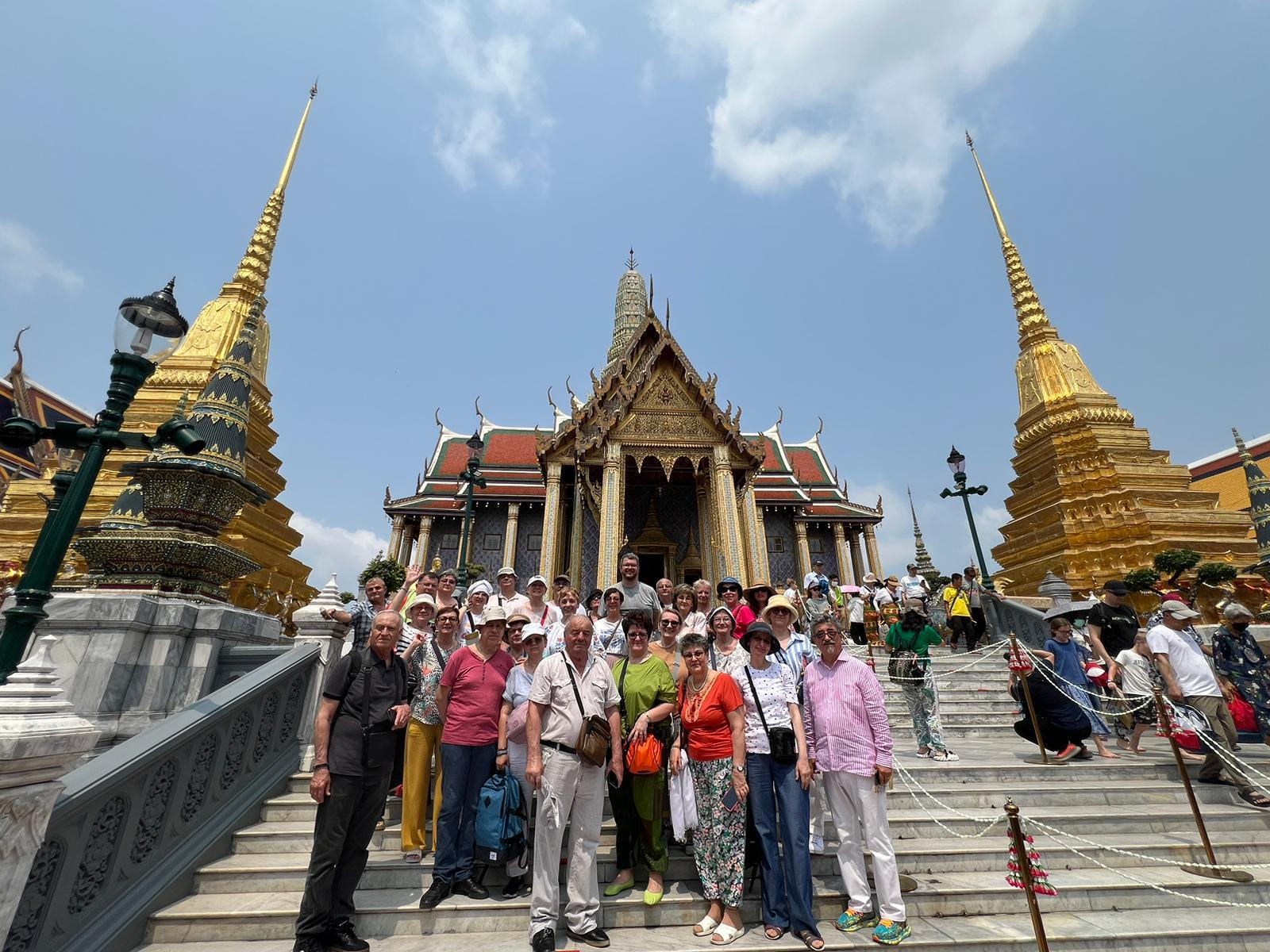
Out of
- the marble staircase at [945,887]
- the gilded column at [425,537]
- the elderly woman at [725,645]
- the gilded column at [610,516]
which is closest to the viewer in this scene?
the marble staircase at [945,887]

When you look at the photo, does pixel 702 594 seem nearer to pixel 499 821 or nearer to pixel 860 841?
pixel 860 841

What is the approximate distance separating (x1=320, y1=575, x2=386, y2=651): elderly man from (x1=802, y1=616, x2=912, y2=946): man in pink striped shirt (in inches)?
118

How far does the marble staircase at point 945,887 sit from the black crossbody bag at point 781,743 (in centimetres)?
88

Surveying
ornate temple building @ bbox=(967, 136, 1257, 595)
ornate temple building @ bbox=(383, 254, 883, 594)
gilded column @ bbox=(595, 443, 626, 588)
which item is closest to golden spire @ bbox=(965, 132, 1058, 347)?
ornate temple building @ bbox=(967, 136, 1257, 595)

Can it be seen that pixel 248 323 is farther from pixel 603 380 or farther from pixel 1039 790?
pixel 603 380

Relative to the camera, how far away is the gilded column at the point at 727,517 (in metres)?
13.8

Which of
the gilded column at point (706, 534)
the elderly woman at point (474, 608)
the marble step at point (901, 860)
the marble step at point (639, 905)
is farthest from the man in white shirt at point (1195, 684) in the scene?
the gilded column at point (706, 534)

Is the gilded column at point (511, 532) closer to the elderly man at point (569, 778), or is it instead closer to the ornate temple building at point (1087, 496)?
the ornate temple building at point (1087, 496)

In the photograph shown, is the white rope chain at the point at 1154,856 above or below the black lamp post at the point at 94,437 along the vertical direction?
below

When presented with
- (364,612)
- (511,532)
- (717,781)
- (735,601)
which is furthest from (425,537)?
(717,781)

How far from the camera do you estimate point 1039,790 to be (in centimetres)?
471

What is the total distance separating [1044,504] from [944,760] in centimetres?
1278

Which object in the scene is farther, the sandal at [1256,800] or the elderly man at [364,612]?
the sandal at [1256,800]

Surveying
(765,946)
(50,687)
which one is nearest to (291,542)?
(50,687)
